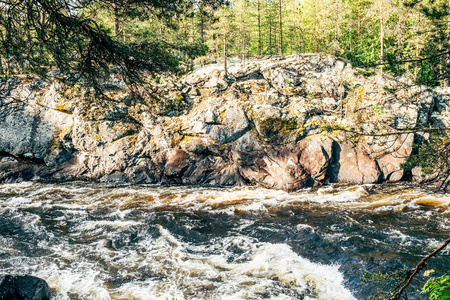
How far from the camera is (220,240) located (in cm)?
1005

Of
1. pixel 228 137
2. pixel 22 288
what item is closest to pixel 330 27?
pixel 228 137

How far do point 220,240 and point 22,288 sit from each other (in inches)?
223

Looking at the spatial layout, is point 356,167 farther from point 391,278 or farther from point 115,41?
point 115,41

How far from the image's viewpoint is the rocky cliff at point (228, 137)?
1644 centimetres

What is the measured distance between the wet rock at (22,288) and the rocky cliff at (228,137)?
36.1 ft

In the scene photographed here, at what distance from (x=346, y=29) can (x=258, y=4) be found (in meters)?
11.7

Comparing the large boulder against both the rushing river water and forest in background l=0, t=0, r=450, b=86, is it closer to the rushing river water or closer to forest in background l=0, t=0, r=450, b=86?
the rushing river water

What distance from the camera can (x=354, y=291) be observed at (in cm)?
695

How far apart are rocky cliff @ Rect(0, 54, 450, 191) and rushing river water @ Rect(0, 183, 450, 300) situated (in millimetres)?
1688

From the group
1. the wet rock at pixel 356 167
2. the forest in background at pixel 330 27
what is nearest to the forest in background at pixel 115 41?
the wet rock at pixel 356 167

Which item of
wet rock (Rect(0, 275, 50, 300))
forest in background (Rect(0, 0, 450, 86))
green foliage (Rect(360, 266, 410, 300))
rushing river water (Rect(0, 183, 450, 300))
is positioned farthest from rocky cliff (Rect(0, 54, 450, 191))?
green foliage (Rect(360, 266, 410, 300))

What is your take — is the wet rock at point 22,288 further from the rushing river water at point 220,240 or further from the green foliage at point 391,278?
the green foliage at point 391,278

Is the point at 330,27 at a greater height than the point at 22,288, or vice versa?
the point at 330,27

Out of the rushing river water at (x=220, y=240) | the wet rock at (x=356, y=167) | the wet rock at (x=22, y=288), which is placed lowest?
the rushing river water at (x=220, y=240)
